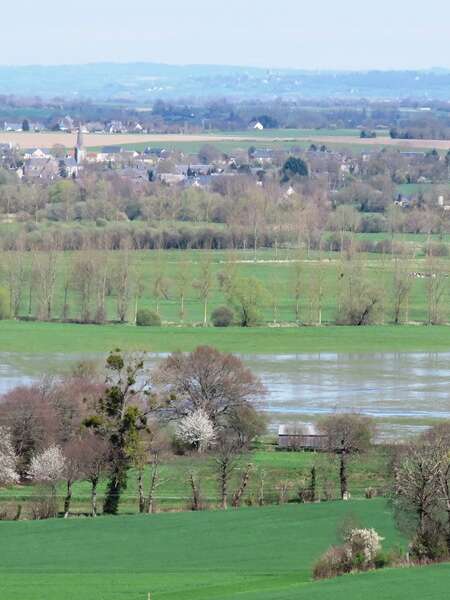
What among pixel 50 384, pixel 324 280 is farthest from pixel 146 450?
pixel 324 280

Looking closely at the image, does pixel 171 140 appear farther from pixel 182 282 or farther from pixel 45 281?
pixel 45 281

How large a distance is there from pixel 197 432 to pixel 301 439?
1655 millimetres

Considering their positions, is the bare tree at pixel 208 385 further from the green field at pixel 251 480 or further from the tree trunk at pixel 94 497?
the tree trunk at pixel 94 497

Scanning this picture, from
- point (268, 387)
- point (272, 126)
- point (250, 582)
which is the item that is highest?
point (250, 582)

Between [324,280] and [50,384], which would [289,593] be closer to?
[50,384]

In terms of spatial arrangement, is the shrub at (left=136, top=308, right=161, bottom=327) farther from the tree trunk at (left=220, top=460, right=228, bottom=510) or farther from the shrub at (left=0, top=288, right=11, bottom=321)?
the tree trunk at (left=220, top=460, right=228, bottom=510)

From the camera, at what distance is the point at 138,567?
19.4m

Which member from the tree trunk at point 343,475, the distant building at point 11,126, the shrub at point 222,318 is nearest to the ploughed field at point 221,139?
the distant building at point 11,126

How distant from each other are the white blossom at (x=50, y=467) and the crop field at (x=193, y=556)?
2.10 metres

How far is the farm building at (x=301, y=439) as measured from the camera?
27.4 metres

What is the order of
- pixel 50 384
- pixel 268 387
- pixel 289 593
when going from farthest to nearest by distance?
pixel 268 387 → pixel 50 384 → pixel 289 593

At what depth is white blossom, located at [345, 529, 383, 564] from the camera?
725 inches

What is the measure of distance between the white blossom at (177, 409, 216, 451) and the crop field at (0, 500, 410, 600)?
4618mm

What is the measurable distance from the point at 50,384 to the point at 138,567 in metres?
10.3
